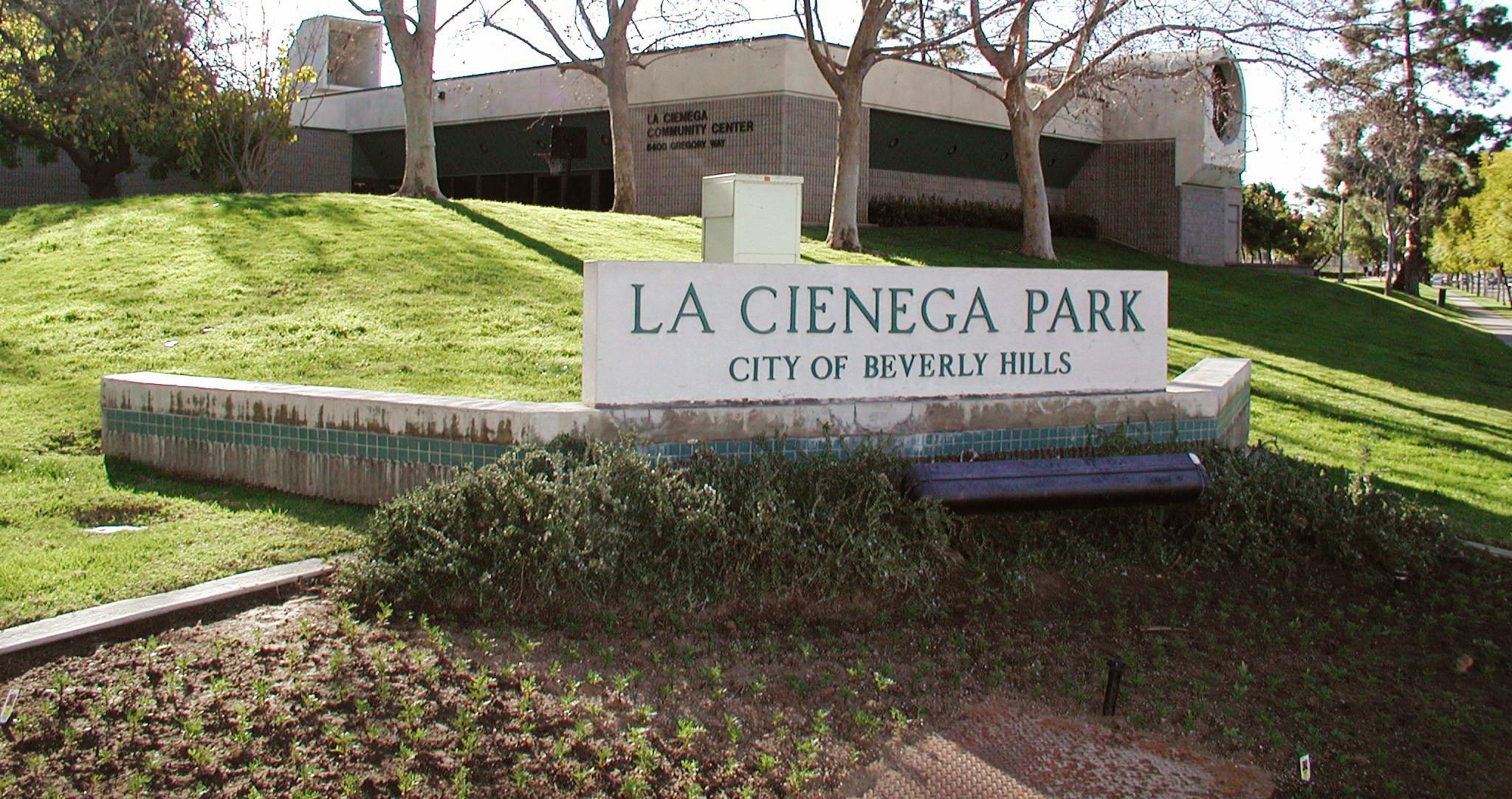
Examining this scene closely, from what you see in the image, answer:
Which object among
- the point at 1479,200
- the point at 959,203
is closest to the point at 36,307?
the point at 959,203

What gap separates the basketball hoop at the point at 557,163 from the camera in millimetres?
28905

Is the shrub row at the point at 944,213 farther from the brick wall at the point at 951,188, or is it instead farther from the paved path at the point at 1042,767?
the paved path at the point at 1042,767

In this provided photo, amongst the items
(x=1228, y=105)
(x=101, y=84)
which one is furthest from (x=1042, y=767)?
(x=1228, y=105)

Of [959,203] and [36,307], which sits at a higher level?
[959,203]

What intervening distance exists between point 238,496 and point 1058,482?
4416 millimetres

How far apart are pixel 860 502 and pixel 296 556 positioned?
2.63 metres

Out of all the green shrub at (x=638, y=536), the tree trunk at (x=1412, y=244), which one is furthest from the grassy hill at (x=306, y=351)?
the tree trunk at (x=1412, y=244)

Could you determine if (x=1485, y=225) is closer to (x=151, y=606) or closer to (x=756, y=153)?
(x=756, y=153)

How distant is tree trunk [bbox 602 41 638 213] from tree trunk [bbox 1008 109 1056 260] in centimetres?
730

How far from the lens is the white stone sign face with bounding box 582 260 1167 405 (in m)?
6.73

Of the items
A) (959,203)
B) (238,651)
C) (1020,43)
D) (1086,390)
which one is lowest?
(238,651)

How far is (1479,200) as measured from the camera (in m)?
59.3

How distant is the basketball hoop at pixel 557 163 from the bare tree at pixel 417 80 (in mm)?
8929

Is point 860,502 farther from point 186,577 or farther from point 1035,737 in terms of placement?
point 186,577
